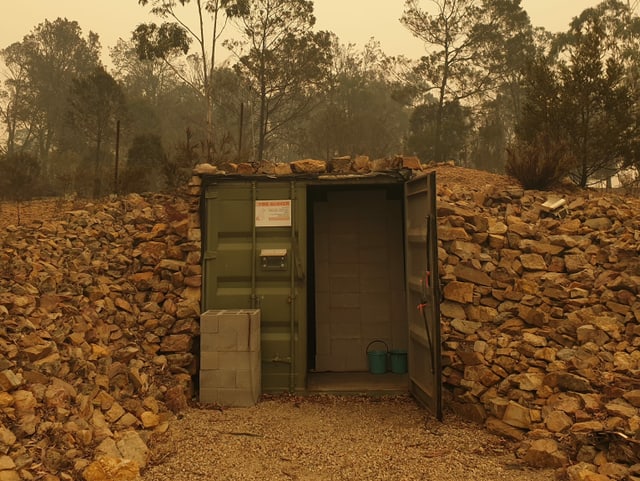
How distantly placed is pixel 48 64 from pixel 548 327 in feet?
122

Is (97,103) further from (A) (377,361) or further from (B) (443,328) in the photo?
(B) (443,328)

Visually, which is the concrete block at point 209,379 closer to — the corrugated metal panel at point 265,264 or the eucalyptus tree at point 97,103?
the corrugated metal panel at point 265,264


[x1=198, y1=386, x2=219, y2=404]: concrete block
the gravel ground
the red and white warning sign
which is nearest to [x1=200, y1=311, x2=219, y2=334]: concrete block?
[x1=198, y1=386, x2=219, y2=404]: concrete block

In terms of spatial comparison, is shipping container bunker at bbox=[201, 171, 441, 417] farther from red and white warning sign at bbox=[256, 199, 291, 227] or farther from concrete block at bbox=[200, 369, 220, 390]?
concrete block at bbox=[200, 369, 220, 390]

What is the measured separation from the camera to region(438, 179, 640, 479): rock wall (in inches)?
164

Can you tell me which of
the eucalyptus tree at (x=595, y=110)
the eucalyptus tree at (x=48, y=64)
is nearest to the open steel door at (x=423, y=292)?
the eucalyptus tree at (x=595, y=110)

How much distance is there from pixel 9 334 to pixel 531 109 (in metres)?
11.8

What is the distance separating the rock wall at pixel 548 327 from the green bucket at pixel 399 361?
3.77ft

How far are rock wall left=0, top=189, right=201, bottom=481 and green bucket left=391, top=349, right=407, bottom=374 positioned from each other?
260cm

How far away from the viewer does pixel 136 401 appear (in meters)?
5.00

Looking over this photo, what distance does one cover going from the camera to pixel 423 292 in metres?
5.15

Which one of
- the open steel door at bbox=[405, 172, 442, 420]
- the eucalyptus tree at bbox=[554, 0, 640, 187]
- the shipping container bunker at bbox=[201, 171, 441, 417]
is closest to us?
the open steel door at bbox=[405, 172, 442, 420]

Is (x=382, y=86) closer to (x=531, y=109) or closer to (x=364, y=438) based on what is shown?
(x=531, y=109)

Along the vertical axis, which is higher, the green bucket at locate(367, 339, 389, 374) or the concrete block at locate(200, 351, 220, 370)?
the concrete block at locate(200, 351, 220, 370)
